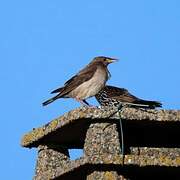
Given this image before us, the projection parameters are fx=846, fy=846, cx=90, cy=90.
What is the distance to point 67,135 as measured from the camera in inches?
408

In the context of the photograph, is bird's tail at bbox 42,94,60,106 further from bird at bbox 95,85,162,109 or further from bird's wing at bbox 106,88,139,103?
bird's wing at bbox 106,88,139,103

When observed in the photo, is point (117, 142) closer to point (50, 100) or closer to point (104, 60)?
point (50, 100)

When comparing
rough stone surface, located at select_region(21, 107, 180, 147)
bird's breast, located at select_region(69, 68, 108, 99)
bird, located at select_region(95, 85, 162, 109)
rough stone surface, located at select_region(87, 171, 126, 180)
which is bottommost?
rough stone surface, located at select_region(87, 171, 126, 180)

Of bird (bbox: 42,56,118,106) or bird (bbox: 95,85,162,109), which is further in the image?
bird (bbox: 95,85,162,109)

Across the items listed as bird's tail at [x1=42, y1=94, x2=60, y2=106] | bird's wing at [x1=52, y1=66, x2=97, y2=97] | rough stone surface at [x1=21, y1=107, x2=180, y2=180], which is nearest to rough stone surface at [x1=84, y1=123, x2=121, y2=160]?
rough stone surface at [x1=21, y1=107, x2=180, y2=180]

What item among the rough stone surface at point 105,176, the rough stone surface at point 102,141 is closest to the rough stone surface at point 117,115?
the rough stone surface at point 102,141

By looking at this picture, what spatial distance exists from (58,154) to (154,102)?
354cm

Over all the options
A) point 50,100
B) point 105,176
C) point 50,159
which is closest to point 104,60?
point 50,100

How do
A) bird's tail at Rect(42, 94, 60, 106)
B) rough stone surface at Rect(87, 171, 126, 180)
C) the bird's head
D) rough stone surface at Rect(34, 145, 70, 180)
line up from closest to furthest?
1. rough stone surface at Rect(87, 171, 126, 180)
2. rough stone surface at Rect(34, 145, 70, 180)
3. bird's tail at Rect(42, 94, 60, 106)
4. the bird's head

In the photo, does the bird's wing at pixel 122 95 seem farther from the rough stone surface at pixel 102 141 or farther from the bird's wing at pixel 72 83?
the rough stone surface at pixel 102 141

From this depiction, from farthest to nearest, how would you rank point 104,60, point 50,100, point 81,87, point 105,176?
point 104,60 → point 81,87 → point 50,100 → point 105,176

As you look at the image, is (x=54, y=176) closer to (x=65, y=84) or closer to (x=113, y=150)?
(x=113, y=150)

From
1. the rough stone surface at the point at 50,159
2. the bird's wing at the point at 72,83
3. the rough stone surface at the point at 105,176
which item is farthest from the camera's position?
the bird's wing at the point at 72,83

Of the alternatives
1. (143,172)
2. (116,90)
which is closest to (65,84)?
(116,90)
